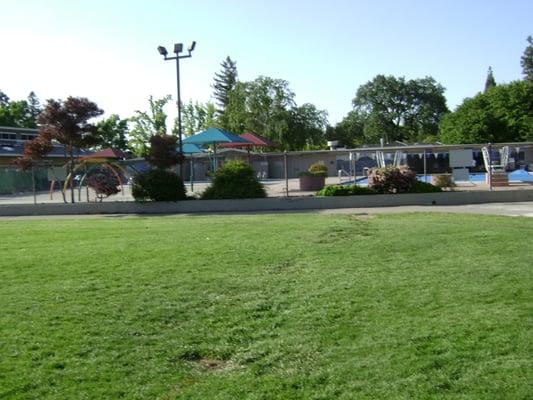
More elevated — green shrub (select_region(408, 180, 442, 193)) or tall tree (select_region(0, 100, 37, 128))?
tall tree (select_region(0, 100, 37, 128))

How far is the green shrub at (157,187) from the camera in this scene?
860 inches

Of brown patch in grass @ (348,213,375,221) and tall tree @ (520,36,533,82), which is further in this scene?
tall tree @ (520,36,533,82)

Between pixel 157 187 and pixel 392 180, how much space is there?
26.9ft

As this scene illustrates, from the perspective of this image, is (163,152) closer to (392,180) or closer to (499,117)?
(392,180)

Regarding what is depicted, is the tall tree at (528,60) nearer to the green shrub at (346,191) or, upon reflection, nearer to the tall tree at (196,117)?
the tall tree at (196,117)

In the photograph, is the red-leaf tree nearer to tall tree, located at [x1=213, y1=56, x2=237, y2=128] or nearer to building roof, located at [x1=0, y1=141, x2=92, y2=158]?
building roof, located at [x1=0, y1=141, x2=92, y2=158]

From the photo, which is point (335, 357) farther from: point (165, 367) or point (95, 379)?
point (95, 379)

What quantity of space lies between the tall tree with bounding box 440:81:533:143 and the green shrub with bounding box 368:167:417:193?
45.8m

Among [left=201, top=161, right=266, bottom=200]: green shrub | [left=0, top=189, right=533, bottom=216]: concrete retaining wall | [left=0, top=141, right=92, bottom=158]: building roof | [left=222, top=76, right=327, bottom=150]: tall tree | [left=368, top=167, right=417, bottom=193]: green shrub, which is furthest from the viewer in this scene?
[left=222, top=76, right=327, bottom=150]: tall tree

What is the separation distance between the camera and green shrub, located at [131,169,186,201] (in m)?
21.8

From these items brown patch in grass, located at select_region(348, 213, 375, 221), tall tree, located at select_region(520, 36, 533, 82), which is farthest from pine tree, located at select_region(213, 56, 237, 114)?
brown patch in grass, located at select_region(348, 213, 375, 221)

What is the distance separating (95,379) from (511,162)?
32.7m

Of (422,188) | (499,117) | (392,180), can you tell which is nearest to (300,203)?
(392,180)

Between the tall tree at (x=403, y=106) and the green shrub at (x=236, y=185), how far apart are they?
83.2m
